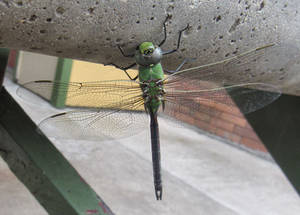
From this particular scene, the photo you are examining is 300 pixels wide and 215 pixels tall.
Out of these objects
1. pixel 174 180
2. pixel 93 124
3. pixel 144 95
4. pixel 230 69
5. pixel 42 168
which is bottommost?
pixel 174 180

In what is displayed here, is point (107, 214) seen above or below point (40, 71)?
below

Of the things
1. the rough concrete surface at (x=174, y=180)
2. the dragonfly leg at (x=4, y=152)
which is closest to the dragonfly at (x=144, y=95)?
the dragonfly leg at (x=4, y=152)

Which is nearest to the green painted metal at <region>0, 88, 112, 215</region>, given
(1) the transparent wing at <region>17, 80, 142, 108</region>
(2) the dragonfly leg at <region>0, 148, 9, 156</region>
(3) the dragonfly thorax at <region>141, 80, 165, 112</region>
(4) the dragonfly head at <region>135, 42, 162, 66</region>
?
(2) the dragonfly leg at <region>0, 148, 9, 156</region>

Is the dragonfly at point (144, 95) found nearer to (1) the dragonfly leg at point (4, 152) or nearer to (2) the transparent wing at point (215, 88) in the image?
(2) the transparent wing at point (215, 88)

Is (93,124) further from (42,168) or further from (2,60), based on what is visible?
(2,60)

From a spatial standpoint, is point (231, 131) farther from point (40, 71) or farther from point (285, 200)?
point (40, 71)

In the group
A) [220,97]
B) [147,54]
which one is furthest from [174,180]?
[147,54]

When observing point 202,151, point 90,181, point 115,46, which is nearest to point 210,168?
point 202,151
